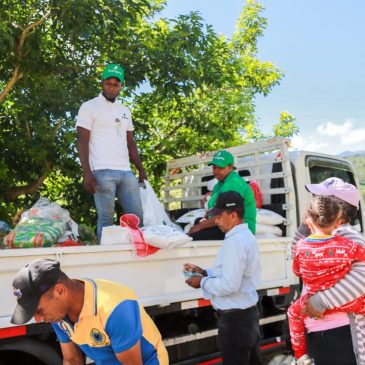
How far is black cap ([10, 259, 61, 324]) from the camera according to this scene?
5.13 feet

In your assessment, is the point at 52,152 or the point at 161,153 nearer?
the point at 52,152

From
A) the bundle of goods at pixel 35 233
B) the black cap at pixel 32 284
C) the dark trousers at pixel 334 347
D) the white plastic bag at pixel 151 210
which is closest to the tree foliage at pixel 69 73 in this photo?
the white plastic bag at pixel 151 210

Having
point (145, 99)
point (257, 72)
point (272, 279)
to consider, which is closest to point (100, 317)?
point (272, 279)

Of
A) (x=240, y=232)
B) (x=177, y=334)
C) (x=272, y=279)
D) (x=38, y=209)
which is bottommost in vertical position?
(x=177, y=334)

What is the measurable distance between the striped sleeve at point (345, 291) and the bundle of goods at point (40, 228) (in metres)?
1.72

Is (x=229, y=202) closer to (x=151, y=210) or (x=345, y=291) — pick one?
(x=345, y=291)

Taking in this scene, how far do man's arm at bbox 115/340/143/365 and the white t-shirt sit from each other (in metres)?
2.28

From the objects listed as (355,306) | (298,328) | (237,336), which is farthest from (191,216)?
(355,306)

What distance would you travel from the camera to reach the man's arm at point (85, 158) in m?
3.69

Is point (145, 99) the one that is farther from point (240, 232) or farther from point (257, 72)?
point (240, 232)

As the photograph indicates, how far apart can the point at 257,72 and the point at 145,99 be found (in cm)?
378

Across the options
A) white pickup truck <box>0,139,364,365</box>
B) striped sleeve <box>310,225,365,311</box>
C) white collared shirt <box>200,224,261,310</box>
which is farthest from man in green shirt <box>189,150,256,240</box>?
striped sleeve <box>310,225,365,311</box>

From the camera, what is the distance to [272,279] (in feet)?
12.9

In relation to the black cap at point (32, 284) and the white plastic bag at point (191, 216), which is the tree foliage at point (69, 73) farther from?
the black cap at point (32, 284)
